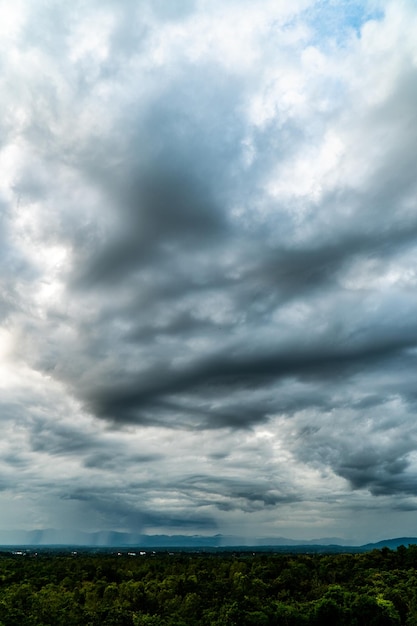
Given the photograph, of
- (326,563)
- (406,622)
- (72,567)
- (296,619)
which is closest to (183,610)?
(296,619)

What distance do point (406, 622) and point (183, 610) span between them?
39144mm

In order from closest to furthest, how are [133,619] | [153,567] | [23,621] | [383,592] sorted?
[23,621] < [133,619] < [383,592] < [153,567]

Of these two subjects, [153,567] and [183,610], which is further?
[153,567]

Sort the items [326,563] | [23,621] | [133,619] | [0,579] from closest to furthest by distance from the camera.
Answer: [23,621] → [133,619] → [0,579] → [326,563]

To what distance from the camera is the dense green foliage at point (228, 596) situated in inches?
3314

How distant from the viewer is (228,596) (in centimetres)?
11112

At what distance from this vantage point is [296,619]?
85.9 m

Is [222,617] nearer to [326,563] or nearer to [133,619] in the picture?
[133,619]

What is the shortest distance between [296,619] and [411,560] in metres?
101

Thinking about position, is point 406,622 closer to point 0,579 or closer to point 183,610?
point 183,610

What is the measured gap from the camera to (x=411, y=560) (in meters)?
169

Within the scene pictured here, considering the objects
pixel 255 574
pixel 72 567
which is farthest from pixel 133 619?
pixel 72 567

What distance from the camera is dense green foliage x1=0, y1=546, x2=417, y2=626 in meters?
84.2

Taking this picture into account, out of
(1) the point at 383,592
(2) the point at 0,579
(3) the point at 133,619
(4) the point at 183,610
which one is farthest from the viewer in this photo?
(2) the point at 0,579
